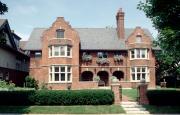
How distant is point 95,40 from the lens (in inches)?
1957

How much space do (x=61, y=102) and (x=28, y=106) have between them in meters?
2.58

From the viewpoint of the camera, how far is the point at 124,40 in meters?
50.1

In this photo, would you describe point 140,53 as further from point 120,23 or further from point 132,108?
point 132,108

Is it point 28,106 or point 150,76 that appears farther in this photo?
point 150,76

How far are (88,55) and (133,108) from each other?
79.4 feet

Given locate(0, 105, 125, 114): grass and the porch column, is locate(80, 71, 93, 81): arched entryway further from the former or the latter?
locate(0, 105, 125, 114): grass

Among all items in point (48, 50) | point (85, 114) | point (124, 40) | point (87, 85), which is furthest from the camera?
point (124, 40)

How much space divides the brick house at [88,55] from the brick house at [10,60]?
2.51 meters

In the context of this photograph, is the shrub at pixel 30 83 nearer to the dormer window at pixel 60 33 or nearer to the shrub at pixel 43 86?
the shrub at pixel 43 86

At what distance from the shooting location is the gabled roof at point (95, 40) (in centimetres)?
4809

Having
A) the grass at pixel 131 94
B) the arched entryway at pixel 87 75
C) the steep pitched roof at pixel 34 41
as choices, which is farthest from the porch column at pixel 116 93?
the arched entryway at pixel 87 75

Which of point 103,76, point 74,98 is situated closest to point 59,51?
point 103,76

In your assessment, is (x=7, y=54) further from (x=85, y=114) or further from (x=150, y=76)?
(x=85, y=114)

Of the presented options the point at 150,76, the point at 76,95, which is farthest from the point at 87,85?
the point at 76,95
